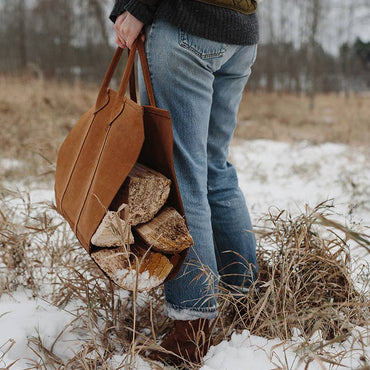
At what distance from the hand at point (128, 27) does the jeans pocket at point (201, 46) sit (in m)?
0.12

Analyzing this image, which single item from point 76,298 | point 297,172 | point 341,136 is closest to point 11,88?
point 297,172

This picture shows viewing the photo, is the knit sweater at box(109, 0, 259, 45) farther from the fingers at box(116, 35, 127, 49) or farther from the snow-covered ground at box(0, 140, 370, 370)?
the snow-covered ground at box(0, 140, 370, 370)

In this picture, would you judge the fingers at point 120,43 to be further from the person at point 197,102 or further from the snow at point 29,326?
the snow at point 29,326

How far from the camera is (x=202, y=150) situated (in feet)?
3.59

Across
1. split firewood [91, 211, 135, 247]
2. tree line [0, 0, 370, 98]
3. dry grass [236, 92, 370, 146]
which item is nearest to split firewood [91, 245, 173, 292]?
split firewood [91, 211, 135, 247]

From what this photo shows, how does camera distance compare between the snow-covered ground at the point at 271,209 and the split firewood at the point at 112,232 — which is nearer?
the split firewood at the point at 112,232

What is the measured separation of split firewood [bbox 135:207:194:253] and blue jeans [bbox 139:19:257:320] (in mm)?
100

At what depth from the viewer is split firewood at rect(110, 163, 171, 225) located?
0.97 meters

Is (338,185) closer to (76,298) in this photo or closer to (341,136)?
(76,298)

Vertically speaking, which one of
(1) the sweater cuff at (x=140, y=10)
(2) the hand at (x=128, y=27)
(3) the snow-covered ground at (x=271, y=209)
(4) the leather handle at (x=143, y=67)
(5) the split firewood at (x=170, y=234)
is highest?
(1) the sweater cuff at (x=140, y=10)

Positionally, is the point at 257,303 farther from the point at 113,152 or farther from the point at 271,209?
the point at 271,209

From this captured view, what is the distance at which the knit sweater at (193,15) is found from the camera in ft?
3.18

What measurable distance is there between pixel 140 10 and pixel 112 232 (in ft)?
1.88

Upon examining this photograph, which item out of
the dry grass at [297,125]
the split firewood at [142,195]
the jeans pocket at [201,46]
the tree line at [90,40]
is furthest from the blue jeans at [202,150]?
the tree line at [90,40]
